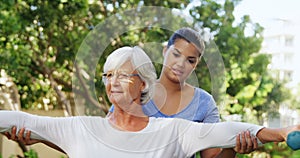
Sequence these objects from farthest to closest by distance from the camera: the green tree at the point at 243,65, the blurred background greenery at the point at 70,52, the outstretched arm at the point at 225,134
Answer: the green tree at the point at 243,65 < the blurred background greenery at the point at 70,52 < the outstretched arm at the point at 225,134

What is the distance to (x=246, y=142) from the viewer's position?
Answer: 154 cm

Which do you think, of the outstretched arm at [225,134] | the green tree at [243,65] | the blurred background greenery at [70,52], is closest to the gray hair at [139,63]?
the outstretched arm at [225,134]

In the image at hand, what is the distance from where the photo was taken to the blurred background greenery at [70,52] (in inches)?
235

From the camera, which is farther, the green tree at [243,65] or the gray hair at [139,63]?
the green tree at [243,65]

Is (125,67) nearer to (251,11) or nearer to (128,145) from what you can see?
(128,145)

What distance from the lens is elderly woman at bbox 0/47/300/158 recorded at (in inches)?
61.3

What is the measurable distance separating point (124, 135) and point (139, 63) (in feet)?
0.58

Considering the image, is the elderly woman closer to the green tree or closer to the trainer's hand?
the trainer's hand

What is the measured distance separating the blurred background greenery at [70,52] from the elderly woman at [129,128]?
3964 mm

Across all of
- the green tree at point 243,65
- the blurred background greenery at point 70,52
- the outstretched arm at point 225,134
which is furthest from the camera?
the green tree at point 243,65

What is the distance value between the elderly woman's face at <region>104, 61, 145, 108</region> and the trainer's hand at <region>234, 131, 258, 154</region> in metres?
0.26

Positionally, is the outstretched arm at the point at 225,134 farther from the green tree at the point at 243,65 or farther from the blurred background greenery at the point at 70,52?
the green tree at the point at 243,65

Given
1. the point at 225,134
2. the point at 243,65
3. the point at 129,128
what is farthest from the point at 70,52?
the point at 225,134

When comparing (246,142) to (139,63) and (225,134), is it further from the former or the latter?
(139,63)
